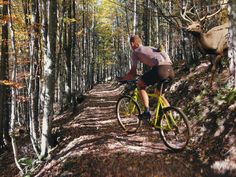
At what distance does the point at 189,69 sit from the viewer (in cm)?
1400

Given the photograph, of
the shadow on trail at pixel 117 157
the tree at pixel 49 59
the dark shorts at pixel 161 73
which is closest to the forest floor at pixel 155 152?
the shadow on trail at pixel 117 157

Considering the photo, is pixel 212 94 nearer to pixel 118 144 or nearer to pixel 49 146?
pixel 118 144

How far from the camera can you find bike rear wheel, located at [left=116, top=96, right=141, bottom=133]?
27.8 ft

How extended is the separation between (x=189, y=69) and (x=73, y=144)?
24.8 ft

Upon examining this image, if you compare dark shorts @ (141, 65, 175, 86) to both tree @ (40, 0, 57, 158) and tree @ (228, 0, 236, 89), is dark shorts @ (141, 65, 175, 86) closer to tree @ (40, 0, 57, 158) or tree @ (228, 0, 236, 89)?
tree @ (228, 0, 236, 89)

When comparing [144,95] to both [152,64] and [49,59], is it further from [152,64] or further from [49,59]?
[49,59]

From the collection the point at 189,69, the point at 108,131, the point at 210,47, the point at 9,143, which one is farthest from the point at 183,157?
the point at 9,143

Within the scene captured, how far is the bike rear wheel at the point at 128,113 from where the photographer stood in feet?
27.8

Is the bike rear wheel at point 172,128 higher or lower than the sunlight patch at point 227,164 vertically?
higher

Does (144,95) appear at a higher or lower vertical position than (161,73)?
lower

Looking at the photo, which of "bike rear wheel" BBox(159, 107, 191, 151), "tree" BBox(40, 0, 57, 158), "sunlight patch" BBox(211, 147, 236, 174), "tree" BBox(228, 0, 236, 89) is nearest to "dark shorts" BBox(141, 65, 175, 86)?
Answer: "bike rear wheel" BBox(159, 107, 191, 151)

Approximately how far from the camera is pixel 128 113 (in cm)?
879

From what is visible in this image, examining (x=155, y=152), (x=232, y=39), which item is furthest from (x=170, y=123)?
(x=232, y=39)

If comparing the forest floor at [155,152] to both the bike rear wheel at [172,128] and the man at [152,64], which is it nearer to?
the bike rear wheel at [172,128]
